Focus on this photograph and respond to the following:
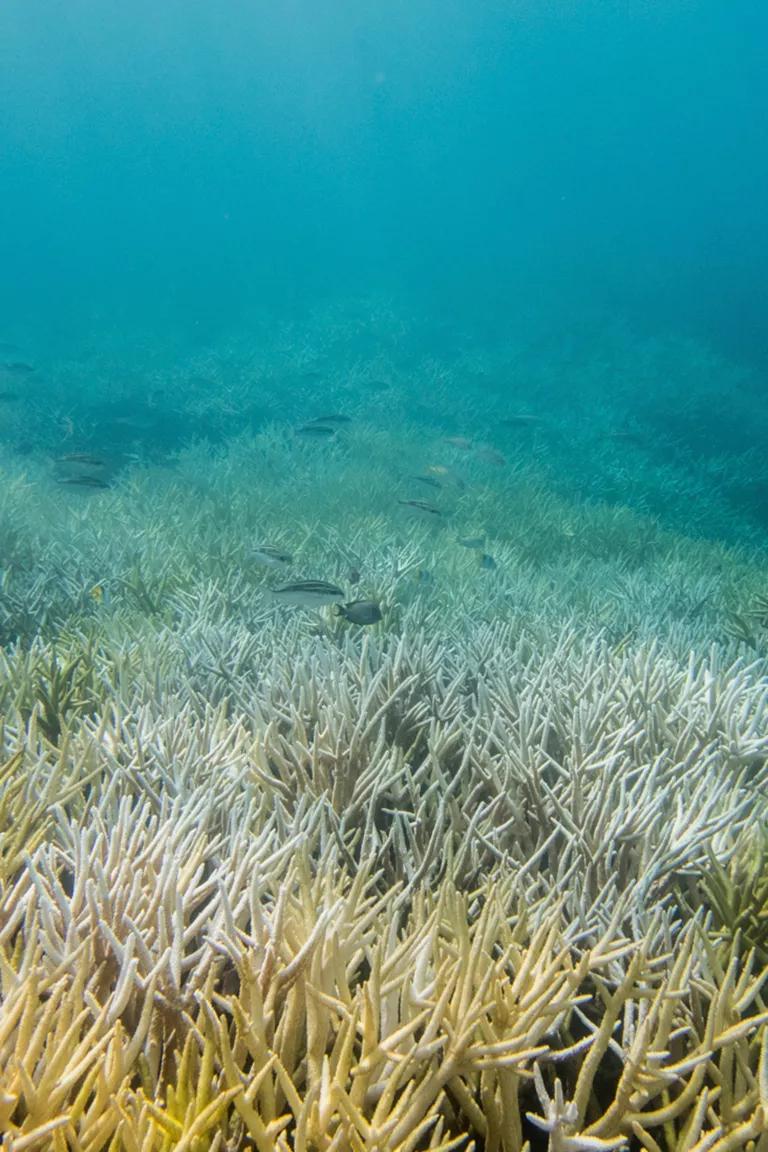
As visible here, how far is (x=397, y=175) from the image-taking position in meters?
138

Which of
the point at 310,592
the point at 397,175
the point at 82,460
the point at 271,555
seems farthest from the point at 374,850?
the point at 397,175

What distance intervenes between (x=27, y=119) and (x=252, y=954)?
190529 millimetres

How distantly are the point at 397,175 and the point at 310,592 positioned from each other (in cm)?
15907

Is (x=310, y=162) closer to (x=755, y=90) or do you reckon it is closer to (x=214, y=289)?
(x=755, y=90)

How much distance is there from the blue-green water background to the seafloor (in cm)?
1984

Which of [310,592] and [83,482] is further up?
[310,592]

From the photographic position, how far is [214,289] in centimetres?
4809

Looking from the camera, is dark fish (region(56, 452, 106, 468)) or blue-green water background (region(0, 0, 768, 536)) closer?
dark fish (region(56, 452, 106, 468))

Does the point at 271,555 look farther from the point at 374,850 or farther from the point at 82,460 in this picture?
the point at 374,850

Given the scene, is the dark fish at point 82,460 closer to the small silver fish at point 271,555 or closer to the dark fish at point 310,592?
the small silver fish at point 271,555

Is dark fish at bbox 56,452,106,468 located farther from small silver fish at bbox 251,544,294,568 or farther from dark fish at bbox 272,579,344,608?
dark fish at bbox 272,579,344,608

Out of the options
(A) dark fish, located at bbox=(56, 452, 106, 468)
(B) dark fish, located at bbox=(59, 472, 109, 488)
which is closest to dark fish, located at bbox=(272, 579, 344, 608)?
(B) dark fish, located at bbox=(59, 472, 109, 488)

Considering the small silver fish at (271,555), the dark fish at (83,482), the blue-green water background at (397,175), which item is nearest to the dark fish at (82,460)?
the dark fish at (83,482)

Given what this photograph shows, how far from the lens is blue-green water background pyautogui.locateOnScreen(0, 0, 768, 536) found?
35906mm
